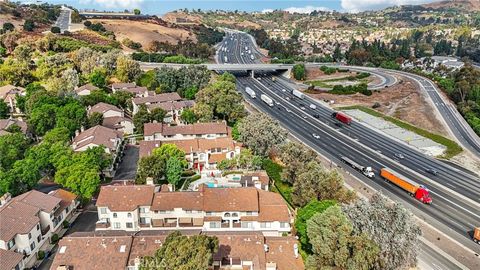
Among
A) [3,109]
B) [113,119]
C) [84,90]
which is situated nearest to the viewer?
[113,119]

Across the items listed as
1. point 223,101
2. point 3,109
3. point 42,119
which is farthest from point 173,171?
point 3,109

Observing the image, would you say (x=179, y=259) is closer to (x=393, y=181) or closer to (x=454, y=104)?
(x=393, y=181)

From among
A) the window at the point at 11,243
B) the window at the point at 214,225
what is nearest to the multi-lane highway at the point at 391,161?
the window at the point at 214,225

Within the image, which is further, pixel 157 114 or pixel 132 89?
pixel 132 89

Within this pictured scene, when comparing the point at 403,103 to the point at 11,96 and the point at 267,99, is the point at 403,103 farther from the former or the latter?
the point at 11,96

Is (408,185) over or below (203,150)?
below

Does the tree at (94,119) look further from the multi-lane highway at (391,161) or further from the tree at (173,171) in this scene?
the multi-lane highway at (391,161)

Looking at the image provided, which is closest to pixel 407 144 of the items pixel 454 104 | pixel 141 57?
pixel 454 104

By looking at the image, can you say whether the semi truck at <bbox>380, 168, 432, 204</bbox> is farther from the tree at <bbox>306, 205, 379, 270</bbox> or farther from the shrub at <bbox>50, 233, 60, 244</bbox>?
the shrub at <bbox>50, 233, 60, 244</bbox>
